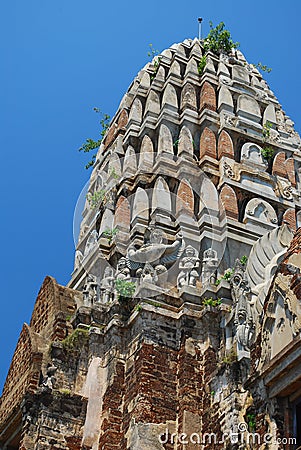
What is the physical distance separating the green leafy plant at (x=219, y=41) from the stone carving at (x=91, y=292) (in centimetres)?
889

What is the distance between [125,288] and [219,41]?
10.3 metres

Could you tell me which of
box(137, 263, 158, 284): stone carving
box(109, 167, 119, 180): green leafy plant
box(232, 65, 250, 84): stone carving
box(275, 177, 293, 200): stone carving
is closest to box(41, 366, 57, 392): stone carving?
box(137, 263, 158, 284): stone carving

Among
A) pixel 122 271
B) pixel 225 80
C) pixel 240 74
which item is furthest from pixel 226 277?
pixel 240 74

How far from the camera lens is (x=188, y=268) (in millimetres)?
15477

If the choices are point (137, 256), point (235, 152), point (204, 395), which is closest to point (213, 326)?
point (204, 395)

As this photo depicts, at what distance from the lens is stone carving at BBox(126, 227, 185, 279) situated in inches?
623

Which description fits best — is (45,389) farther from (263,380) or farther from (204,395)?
(263,380)

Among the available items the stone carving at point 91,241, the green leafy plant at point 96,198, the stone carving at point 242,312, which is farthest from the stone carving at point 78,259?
the stone carving at point 242,312

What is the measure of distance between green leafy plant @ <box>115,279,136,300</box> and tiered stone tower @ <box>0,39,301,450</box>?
3 cm

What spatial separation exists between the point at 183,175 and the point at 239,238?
7.36 ft

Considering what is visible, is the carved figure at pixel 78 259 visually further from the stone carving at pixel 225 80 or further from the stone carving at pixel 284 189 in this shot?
the stone carving at pixel 225 80

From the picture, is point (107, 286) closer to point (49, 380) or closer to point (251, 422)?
point (49, 380)

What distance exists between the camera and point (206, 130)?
63.0 feet

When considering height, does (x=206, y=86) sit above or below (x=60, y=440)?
above
